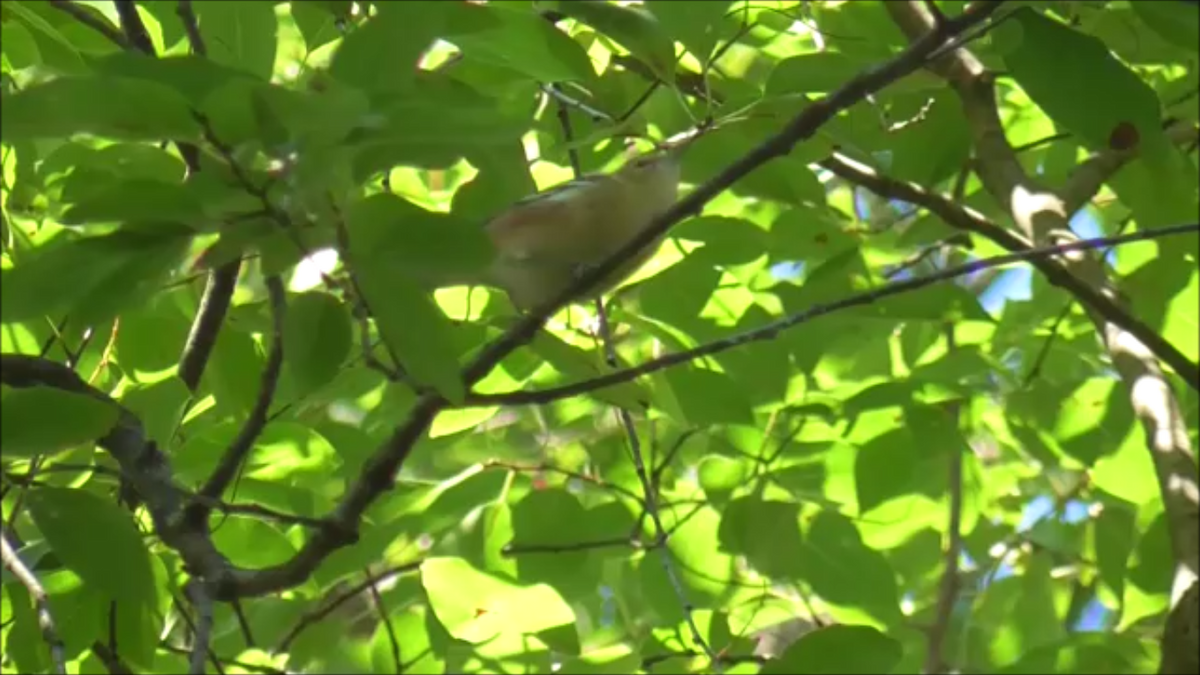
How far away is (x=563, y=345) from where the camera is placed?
40.9 inches

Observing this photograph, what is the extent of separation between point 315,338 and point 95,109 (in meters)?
0.26

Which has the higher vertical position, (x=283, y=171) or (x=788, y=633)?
(x=283, y=171)

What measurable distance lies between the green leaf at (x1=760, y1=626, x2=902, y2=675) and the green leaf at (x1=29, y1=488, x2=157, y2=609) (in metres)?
0.52

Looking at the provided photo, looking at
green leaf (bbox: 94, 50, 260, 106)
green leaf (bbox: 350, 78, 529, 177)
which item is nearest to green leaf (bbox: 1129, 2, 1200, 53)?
green leaf (bbox: 350, 78, 529, 177)

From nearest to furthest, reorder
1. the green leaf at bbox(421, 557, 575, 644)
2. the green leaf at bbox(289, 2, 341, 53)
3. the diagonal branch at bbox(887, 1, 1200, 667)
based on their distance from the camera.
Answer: the green leaf at bbox(289, 2, 341, 53) → the green leaf at bbox(421, 557, 575, 644) → the diagonal branch at bbox(887, 1, 1200, 667)

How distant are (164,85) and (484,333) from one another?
559 millimetres

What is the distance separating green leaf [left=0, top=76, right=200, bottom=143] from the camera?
0.57 metres

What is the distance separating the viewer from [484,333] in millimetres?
1144

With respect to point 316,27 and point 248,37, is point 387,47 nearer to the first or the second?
point 248,37

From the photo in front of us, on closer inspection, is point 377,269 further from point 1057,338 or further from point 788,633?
point 788,633

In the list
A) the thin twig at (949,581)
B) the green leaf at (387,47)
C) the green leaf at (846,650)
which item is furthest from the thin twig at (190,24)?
the thin twig at (949,581)

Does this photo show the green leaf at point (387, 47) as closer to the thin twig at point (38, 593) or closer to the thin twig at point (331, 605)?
the thin twig at point (38, 593)

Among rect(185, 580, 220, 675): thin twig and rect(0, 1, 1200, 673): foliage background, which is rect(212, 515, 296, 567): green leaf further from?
rect(185, 580, 220, 675): thin twig

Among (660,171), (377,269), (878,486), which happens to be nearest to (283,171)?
(377,269)
